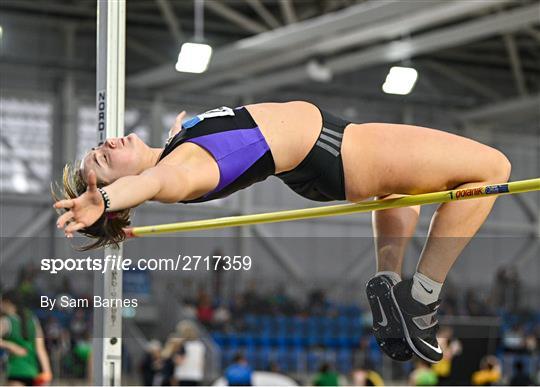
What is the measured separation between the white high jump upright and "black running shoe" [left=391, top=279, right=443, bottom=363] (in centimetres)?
114

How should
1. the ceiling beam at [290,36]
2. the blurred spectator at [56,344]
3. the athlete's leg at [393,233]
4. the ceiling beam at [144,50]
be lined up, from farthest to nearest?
the ceiling beam at [144,50], the ceiling beam at [290,36], the blurred spectator at [56,344], the athlete's leg at [393,233]

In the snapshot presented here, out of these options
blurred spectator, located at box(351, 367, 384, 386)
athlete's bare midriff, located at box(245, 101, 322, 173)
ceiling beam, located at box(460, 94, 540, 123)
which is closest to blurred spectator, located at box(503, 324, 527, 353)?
blurred spectator, located at box(351, 367, 384, 386)

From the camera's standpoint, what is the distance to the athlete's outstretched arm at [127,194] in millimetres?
2654

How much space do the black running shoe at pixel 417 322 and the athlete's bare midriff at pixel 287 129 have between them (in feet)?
2.13

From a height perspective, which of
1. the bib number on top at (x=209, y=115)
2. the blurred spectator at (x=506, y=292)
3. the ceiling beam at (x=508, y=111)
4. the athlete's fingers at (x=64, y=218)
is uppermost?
the ceiling beam at (x=508, y=111)

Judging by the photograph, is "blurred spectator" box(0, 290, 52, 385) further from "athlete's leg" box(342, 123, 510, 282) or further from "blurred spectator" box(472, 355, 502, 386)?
"blurred spectator" box(472, 355, 502, 386)

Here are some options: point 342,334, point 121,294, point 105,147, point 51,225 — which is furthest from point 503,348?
→ point 105,147

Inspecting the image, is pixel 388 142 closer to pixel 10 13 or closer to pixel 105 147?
pixel 105 147

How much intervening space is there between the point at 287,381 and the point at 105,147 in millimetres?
7062

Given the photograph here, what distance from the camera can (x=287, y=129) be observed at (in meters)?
3.15

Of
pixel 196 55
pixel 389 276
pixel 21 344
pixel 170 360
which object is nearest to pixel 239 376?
pixel 170 360

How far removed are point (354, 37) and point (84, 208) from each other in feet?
37.0

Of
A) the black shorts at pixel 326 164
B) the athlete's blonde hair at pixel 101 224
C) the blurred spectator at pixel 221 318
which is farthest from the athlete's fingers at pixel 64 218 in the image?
the blurred spectator at pixel 221 318

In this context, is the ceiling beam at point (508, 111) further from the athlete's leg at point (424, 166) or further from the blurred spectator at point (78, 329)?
the athlete's leg at point (424, 166)
